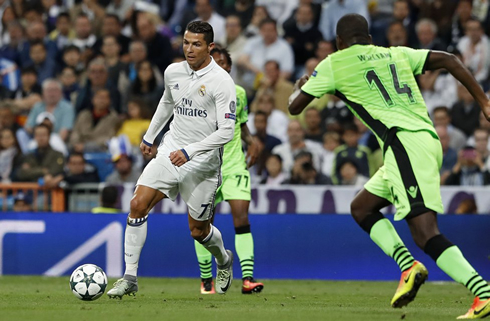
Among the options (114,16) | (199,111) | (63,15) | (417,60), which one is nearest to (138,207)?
(199,111)

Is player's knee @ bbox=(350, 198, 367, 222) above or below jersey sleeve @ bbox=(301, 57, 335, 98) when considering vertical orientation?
below

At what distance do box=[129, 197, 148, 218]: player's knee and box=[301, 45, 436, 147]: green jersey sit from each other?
2.02 m

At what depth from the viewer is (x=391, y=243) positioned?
805 centimetres

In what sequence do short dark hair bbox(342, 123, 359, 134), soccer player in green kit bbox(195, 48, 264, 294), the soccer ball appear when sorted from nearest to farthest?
the soccer ball, soccer player in green kit bbox(195, 48, 264, 294), short dark hair bbox(342, 123, 359, 134)

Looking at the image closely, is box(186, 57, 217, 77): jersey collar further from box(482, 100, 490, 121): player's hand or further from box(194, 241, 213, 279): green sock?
box(482, 100, 490, 121): player's hand

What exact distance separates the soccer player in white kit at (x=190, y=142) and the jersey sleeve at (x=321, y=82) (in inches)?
51.7

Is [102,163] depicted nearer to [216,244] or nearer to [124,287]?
[216,244]

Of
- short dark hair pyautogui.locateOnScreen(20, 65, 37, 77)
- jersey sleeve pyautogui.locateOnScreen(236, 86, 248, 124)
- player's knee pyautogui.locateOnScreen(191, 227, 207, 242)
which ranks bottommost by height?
player's knee pyautogui.locateOnScreen(191, 227, 207, 242)

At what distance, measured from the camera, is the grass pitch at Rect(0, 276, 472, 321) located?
7598mm

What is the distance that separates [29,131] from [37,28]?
9.65ft

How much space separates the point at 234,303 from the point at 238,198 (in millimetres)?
2095

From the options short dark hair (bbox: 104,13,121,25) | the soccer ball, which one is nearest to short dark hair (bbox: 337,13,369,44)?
the soccer ball

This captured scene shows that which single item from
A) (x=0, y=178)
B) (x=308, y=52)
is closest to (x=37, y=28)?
(x=0, y=178)

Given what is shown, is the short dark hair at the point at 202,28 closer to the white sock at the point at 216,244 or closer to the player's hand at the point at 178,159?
the player's hand at the point at 178,159
